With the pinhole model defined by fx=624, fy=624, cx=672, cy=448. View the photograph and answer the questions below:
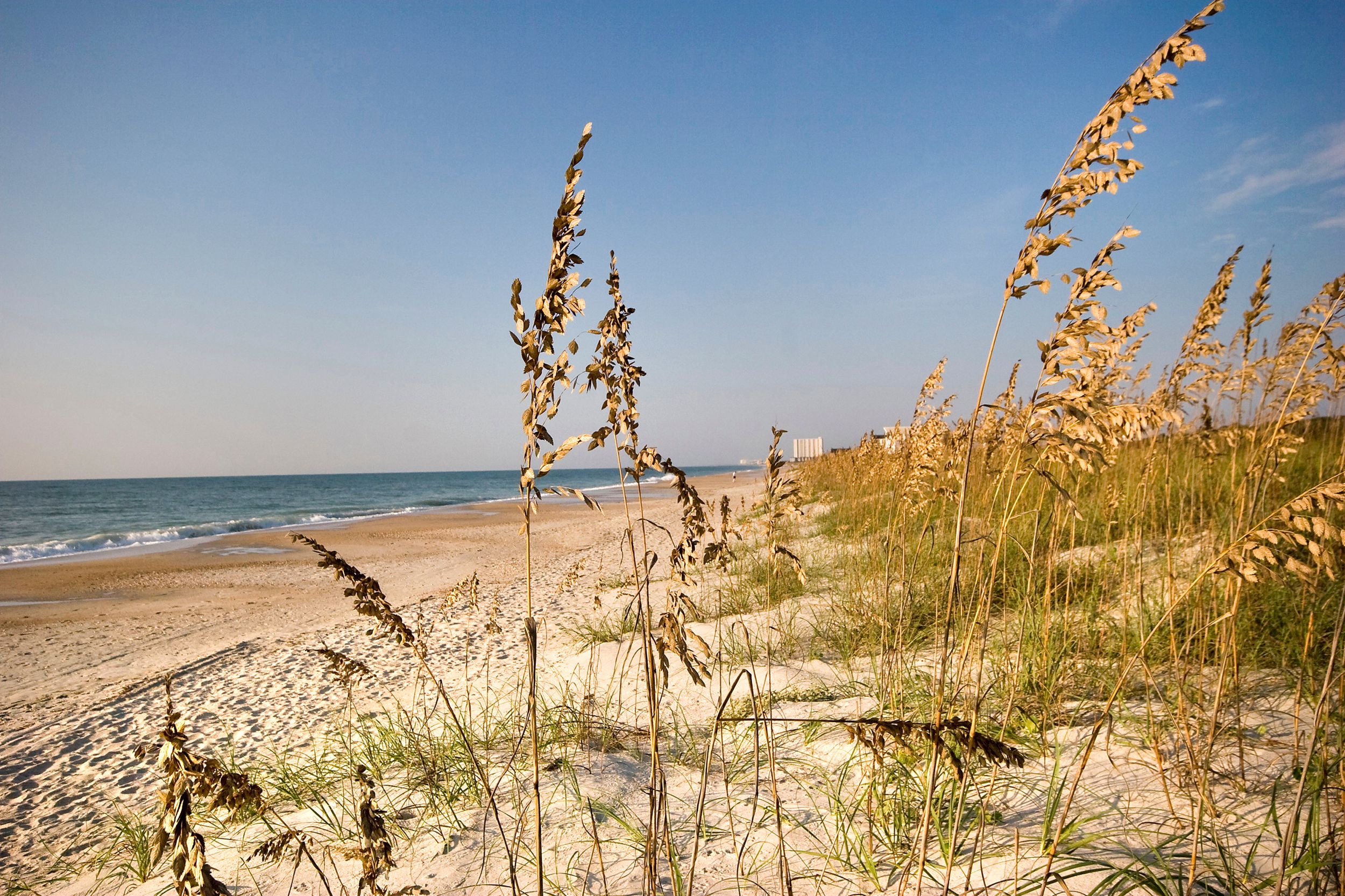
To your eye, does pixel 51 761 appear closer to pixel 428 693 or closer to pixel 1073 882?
pixel 428 693

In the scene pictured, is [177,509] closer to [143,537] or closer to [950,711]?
[143,537]

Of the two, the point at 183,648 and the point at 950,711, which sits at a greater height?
the point at 950,711

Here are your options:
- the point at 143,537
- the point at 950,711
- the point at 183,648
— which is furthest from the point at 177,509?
the point at 950,711

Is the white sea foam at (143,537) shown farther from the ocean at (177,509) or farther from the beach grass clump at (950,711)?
the beach grass clump at (950,711)

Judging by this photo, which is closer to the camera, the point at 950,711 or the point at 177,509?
the point at 950,711

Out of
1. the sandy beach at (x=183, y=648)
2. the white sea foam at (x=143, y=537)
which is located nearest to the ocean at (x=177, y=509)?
the white sea foam at (x=143, y=537)

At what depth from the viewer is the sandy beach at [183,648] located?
175 inches

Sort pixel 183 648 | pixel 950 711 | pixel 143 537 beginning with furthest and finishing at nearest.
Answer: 1. pixel 143 537
2. pixel 183 648
3. pixel 950 711

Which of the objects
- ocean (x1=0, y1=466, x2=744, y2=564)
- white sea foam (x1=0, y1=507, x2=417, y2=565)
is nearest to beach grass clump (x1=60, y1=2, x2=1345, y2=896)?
ocean (x1=0, y1=466, x2=744, y2=564)

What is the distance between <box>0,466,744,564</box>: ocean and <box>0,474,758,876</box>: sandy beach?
252 centimetres

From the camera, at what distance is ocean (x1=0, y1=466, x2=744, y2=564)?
73.3ft

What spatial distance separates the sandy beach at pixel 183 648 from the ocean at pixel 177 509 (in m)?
2.52

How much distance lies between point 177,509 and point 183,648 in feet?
120

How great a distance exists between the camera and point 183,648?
7.95 m
